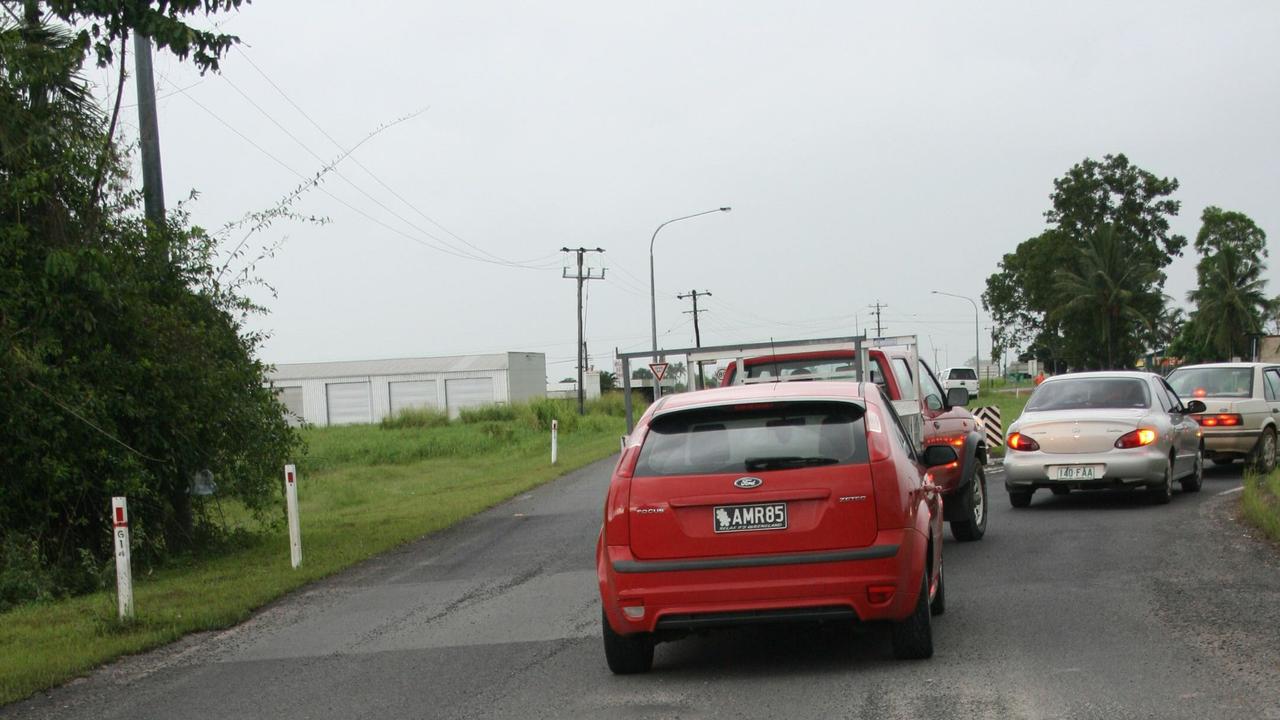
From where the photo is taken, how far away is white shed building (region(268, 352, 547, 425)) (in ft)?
271

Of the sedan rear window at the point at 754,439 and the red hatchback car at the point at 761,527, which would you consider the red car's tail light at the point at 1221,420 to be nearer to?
the red hatchback car at the point at 761,527

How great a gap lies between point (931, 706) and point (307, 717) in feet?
10.1

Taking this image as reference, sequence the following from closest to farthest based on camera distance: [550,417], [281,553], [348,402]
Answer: [281,553] → [550,417] → [348,402]

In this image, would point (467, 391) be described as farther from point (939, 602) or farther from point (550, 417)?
point (939, 602)

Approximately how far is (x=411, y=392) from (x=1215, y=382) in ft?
222

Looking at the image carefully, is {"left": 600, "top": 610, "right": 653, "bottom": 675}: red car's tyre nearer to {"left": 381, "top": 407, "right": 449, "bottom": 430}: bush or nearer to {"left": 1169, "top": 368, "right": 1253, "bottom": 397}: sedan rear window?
{"left": 1169, "top": 368, "right": 1253, "bottom": 397}: sedan rear window

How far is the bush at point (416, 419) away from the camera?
59.9 m

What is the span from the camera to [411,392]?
8338 centimetres

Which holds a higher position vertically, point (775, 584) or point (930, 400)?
point (930, 400)

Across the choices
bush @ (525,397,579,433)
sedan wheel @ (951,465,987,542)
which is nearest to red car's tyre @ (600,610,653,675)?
sedan wheel @ (951,465,987,542)

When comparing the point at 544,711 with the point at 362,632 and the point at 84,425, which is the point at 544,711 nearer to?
the point at 362,632

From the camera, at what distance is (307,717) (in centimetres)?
686

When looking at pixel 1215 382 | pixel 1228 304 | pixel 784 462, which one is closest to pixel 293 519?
pixel 784 462

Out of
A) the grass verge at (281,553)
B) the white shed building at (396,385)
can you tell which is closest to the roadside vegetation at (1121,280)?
the white shed building at (396,385)
